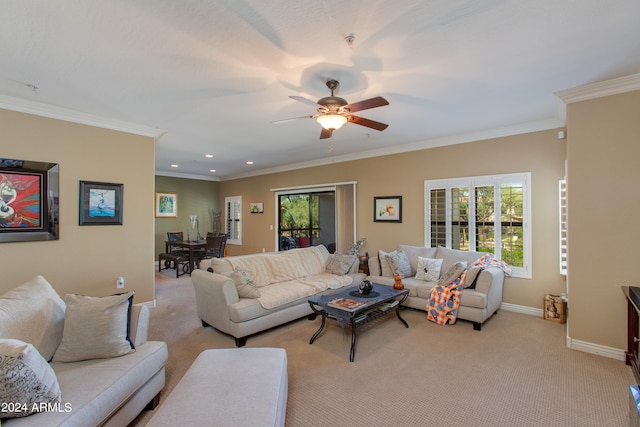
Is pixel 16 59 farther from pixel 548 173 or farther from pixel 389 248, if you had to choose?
pixel 548 173

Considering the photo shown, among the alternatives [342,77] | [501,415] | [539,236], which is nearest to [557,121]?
[539,236]

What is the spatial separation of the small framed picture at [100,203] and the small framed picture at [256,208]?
14.1 feet

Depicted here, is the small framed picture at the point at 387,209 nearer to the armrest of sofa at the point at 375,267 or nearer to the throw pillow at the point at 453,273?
the armrest of sofa at the point at 375,267

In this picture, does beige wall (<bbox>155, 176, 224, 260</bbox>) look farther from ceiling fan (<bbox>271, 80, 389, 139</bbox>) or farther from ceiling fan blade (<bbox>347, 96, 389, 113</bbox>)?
ceiling fan blade (<bbox>347, 96, 389, 113</bbox>)

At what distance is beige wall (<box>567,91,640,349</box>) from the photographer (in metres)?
2.84

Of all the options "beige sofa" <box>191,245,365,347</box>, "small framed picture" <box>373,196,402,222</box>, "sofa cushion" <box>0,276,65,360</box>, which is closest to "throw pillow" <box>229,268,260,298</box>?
"beige sofa" <box>191,245,365,347</box>

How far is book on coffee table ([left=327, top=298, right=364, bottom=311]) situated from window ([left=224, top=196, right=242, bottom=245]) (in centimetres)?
628

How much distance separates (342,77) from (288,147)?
9.56 ft

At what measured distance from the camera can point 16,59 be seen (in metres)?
2.45

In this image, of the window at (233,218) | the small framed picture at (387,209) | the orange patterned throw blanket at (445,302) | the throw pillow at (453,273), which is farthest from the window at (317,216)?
the orange patterned throw blanket at (445,302)

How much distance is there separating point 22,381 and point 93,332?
56 cm

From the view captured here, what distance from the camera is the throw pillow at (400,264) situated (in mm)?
4648

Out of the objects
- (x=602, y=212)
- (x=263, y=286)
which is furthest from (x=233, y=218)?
(x=602, y=212)

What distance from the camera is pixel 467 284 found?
3908 mm
